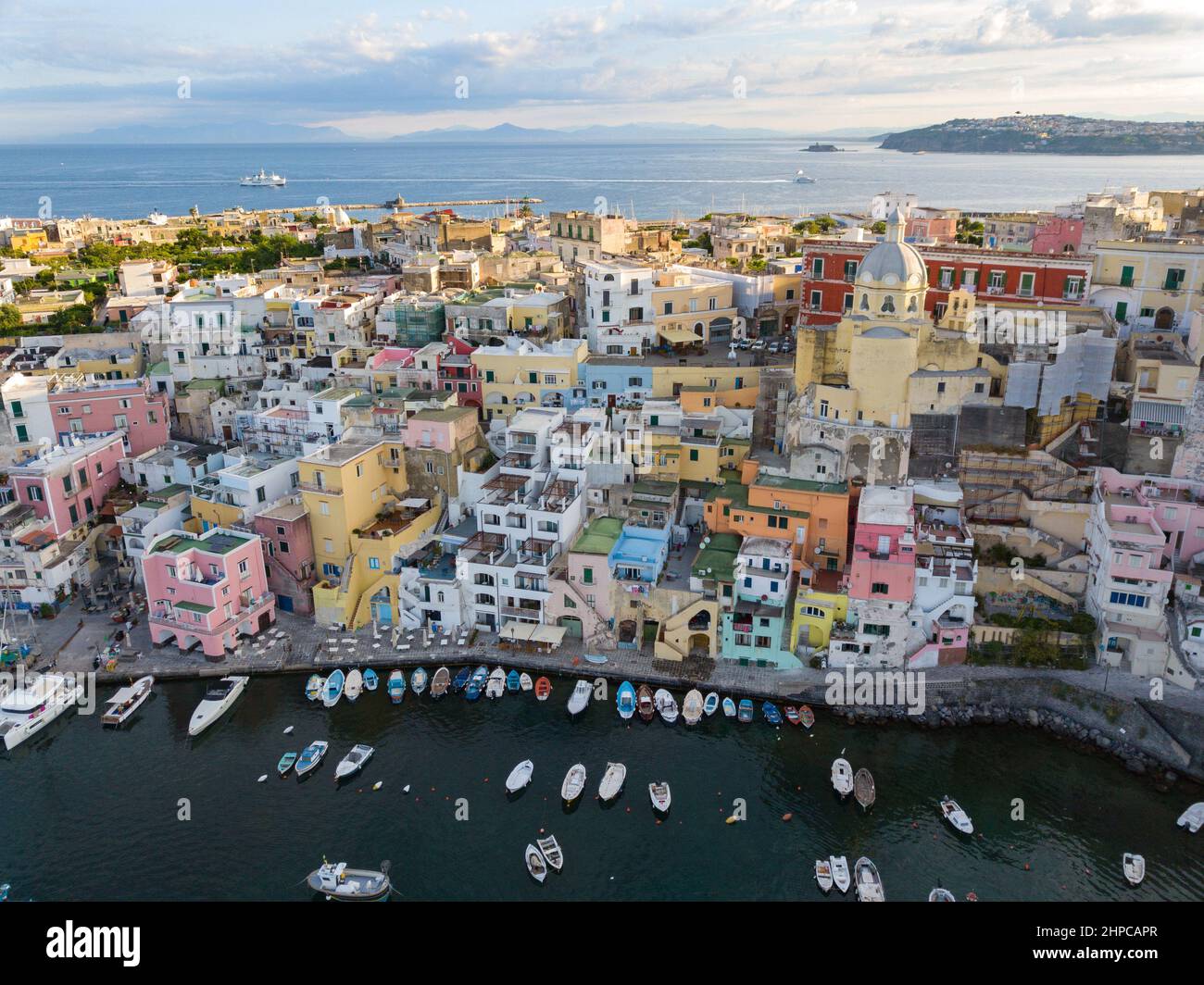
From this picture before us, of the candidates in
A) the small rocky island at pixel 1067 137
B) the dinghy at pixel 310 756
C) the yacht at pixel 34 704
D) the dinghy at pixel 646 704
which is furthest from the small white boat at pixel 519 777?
the small rocky island at pixel 1067 137

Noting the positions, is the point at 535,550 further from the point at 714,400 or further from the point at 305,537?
the point at 714,400

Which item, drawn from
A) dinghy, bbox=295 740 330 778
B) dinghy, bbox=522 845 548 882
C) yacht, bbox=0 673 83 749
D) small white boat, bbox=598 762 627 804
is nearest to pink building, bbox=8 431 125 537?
yacht, bbox=0 673 83 749

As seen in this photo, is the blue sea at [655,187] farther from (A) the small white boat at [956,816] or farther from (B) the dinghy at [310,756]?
(B) the dinghy at [310,756]

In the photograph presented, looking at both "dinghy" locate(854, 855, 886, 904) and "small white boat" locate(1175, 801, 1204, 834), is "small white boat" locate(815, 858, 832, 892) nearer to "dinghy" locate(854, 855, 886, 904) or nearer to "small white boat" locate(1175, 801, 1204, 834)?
"dinghy" locate(854, 855, 886, 904)

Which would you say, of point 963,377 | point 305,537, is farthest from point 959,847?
point 305,537

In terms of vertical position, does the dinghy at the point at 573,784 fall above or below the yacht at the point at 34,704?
below
